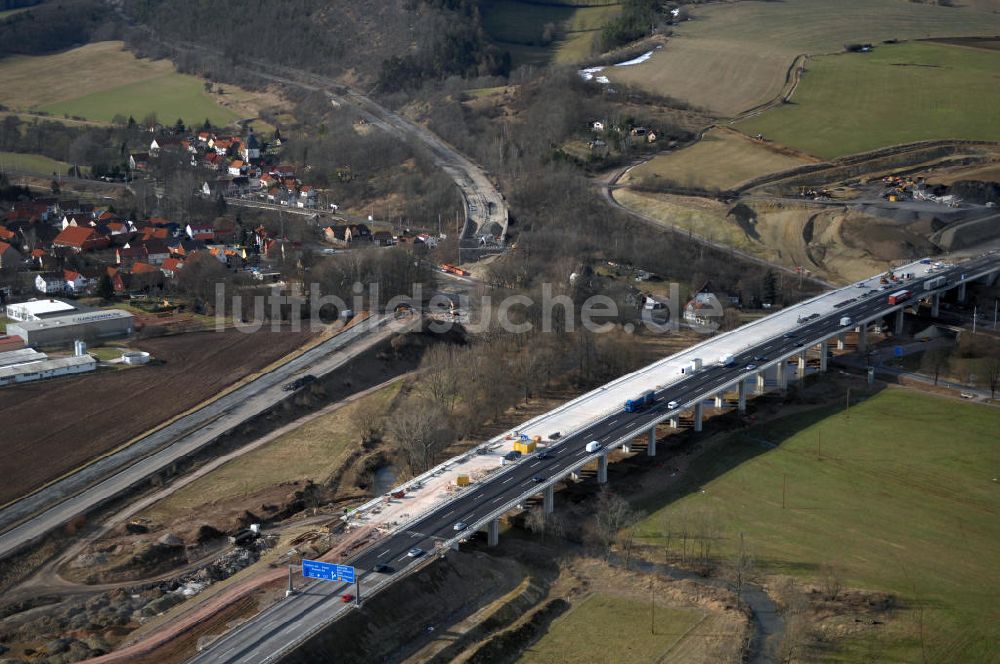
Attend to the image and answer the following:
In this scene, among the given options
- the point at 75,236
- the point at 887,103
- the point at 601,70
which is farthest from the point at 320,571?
the point at 601,70

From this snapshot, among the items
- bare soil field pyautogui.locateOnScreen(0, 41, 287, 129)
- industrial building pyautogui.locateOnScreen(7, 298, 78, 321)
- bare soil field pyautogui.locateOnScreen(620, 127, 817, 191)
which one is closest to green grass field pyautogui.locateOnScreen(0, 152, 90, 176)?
bare soil field pyautogui.locateOnScreen(0, 41, 287, 129)

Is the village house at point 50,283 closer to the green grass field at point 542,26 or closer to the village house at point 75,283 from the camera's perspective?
the village house at point 75,283

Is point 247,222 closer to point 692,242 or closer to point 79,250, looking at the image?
point 79,250

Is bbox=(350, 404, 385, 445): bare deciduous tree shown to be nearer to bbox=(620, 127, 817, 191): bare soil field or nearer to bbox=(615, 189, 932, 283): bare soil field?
bbox=(615, 189, 932, 283): bare soil field

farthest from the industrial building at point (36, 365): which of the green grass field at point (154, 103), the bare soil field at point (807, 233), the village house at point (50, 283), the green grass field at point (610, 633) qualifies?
the green grass field at point (154, 103)

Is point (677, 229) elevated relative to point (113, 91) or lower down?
lower down

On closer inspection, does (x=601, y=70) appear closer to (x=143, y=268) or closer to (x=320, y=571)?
(x=143, y=268)
